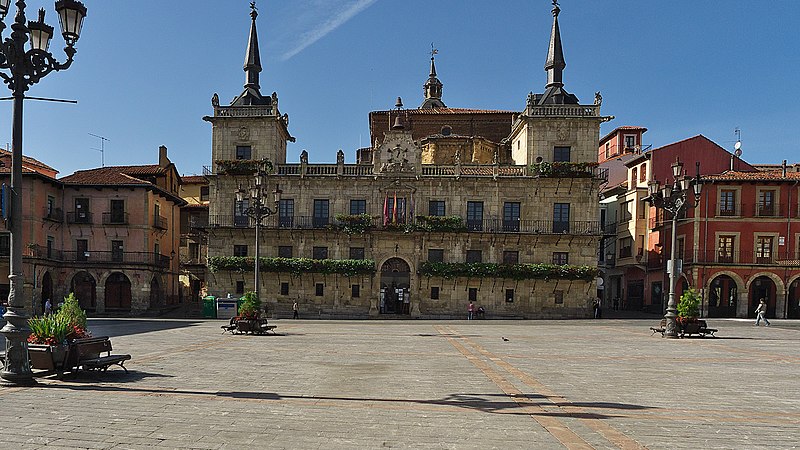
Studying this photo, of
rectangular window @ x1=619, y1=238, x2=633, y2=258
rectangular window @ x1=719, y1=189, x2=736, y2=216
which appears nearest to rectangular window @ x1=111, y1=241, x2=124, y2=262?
rectangular window @ x1=619, y1=238, x2=633, y2=258

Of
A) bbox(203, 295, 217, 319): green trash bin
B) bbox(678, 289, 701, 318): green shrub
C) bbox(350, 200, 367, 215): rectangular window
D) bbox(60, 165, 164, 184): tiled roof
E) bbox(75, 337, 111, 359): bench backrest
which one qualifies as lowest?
bbox(203, 295, 217, 319): green trash bin

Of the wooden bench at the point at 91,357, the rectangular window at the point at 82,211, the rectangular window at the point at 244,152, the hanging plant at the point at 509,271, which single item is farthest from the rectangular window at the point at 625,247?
the wooden bench at the point at 91,357

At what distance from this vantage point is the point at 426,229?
1510 inches

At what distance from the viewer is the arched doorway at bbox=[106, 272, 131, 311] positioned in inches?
1622

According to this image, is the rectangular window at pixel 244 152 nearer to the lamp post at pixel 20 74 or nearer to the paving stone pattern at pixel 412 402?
the paving stone pattern at pixel 412 402

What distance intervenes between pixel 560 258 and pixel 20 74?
114 feet

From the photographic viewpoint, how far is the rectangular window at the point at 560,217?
38750 millimetres

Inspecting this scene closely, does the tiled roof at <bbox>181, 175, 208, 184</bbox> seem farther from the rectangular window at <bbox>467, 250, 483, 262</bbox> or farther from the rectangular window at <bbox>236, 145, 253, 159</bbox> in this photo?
the rectangular window at <bbox>467, 250, 483, 262</bbox>

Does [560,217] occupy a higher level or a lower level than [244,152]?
lower

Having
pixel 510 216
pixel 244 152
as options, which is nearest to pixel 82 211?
pixel 244 152

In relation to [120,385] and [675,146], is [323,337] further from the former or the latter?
[675,146]

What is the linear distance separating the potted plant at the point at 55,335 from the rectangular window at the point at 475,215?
98.9 feet

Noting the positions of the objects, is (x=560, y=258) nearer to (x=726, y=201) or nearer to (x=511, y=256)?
(x=511, y=256)

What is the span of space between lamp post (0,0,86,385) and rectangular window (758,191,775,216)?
140 feet
